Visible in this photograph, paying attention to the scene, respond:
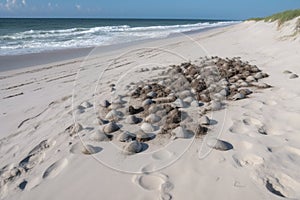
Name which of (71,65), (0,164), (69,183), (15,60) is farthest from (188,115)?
(15,60)

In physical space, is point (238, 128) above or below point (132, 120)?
above

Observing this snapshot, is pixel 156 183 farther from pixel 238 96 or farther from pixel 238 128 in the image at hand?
pixel 238 96

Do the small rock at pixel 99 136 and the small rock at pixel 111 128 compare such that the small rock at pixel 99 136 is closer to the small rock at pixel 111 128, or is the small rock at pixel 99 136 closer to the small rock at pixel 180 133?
the small rock at pixel 111 128

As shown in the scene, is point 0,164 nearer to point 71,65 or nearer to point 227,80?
point 227,80

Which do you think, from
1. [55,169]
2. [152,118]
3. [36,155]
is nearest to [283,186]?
[152,118]

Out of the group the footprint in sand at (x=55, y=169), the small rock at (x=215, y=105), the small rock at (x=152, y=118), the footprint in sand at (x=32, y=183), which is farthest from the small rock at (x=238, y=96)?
the footprint in sand at (x=32, y=183)

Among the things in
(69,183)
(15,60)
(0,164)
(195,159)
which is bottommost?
(15,60)
